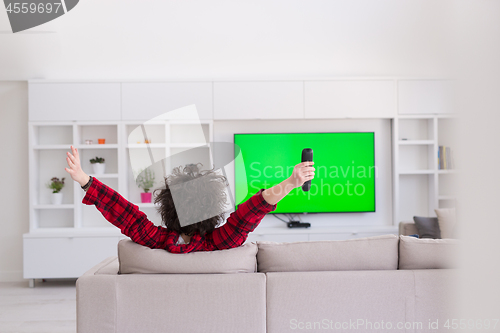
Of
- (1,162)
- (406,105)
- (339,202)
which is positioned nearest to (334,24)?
(406,105)

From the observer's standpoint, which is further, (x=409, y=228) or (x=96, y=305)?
(x=409, y=228)

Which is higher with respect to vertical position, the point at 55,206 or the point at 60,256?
the point at 55,206

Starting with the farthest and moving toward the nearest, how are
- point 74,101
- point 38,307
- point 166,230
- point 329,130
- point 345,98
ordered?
point 329,130 < point 345,98 < point 74,101 < point 38,307 < point 166,230

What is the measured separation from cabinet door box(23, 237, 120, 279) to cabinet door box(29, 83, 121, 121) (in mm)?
1193

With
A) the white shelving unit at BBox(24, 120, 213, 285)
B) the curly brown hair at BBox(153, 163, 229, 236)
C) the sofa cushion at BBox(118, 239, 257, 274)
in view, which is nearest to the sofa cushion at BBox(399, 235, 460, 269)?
the sofa cushion at BBox(118, 239, 257, 274)

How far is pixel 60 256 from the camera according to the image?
12.0ft

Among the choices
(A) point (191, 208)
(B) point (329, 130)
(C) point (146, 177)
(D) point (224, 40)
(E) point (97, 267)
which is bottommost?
(E) point (97, 267)

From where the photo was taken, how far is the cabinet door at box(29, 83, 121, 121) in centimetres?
382

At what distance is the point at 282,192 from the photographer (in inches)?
54.3

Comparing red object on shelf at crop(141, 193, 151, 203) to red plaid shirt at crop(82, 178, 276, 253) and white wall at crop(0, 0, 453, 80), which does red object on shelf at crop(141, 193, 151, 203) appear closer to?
white wall at crop(0, 0, 453, 80)

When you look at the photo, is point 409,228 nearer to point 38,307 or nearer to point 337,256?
point 337,256

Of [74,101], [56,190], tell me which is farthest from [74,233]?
[74,101]

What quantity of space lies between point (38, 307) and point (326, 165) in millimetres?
2906

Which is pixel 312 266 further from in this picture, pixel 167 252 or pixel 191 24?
pixel 191 24
